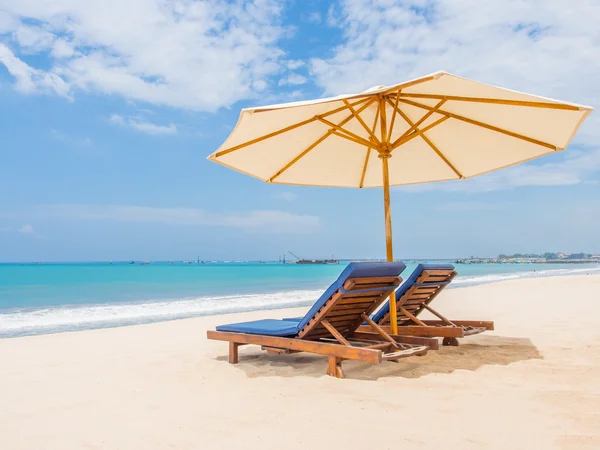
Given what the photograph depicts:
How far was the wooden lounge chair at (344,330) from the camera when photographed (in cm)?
405

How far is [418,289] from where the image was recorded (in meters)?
5.44

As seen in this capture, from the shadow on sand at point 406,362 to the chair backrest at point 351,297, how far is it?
1.29 ft

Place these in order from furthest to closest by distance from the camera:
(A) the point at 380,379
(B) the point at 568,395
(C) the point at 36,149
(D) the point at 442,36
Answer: (C) the point at 36,149 < (D) the point at 442,36 < (A) the point at 380,379 < (B) the point at 568,395

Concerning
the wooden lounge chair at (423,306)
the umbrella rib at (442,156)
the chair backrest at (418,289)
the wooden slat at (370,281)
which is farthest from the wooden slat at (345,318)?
the umbrella rib at (442,156)

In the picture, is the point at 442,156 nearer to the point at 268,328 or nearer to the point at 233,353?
the point at 268,328

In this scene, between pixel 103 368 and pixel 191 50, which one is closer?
pixel 103 368

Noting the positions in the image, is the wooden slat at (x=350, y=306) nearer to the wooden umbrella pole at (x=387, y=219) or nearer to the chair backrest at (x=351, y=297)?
the chair backrest at (x=351, y=297)

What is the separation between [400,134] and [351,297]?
2670 mm

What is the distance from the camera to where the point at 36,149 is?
229 feet

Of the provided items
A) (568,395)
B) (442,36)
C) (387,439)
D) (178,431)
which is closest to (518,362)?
(568,395)

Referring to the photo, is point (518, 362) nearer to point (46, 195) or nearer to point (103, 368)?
point (103, 368)

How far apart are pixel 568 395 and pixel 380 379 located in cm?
141

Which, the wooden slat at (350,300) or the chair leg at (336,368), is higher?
the wooden slat at (350,300)

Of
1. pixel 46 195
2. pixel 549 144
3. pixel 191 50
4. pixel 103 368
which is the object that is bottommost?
pixel 103 368
